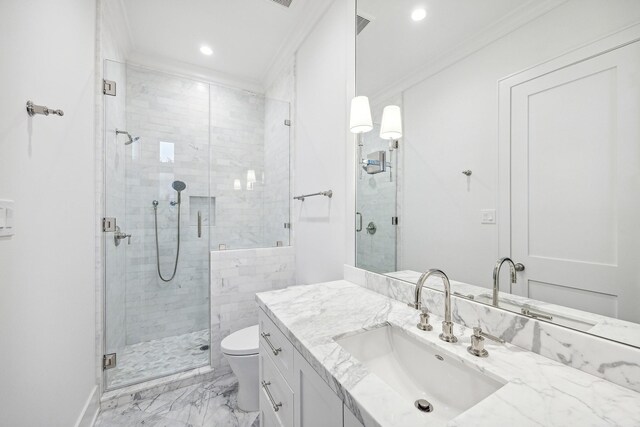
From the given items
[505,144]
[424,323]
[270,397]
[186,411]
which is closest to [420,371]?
[424,323]

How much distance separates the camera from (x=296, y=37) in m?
2.25

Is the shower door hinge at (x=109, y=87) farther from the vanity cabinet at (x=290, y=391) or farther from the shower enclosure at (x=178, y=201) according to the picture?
the vanity cabinet at (x=290, y=391)

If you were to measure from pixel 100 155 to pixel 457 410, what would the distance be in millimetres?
2195

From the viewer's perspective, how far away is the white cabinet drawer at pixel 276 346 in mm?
→ 919

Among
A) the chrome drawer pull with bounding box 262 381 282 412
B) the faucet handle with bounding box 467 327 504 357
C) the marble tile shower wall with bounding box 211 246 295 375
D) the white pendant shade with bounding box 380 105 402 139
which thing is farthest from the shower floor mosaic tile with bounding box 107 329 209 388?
the white pendant shade with bounding box 380 105 402 139

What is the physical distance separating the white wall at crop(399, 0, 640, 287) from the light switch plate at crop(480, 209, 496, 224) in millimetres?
17

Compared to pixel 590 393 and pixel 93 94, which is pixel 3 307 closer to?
pixel 93 94

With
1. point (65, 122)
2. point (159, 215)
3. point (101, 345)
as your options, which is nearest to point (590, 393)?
point (65, 122)

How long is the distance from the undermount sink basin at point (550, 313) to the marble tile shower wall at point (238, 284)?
1678mm

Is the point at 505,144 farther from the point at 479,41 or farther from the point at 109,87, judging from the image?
the point at 109,87

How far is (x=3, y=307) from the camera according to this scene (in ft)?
2.56

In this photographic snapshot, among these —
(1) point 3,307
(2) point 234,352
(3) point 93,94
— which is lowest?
(2) point 234,352

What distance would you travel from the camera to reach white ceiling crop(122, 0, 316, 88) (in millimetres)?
1952

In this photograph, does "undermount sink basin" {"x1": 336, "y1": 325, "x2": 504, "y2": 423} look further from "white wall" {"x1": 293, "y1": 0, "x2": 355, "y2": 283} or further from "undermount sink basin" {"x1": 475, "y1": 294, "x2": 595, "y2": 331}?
"white wall" {"x1": 293, "y1": 0, "x2": 355, "y2": 283}
